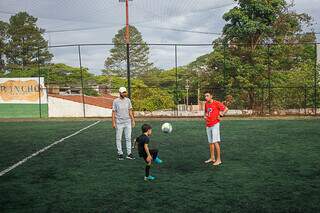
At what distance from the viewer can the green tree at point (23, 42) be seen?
7244cm

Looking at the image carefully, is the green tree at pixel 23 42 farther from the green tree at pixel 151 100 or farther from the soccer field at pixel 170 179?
the soccer field at pixel 170 179

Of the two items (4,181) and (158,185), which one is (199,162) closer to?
(158,185)

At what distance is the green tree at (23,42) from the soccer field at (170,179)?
63.7 m

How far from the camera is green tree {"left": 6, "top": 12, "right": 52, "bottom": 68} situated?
238 ft

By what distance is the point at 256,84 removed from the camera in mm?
29422

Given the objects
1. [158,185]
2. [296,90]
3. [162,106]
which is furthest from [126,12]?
[158,185]

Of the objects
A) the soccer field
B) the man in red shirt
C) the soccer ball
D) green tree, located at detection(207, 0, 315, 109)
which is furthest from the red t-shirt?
green tree, located at detection(207, 0, 315, 109)

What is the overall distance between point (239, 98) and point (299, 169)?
68.1 feet

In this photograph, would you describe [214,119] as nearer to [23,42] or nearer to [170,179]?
[170,179]

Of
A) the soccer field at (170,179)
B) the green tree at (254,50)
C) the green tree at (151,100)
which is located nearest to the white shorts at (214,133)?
the soccer field at (170,179)

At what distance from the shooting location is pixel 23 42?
73.2 m

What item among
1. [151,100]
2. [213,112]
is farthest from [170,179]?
[151,100]

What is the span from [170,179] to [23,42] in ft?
239

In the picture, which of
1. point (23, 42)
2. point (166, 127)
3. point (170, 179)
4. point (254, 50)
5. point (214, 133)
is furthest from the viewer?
point (23, 42)
